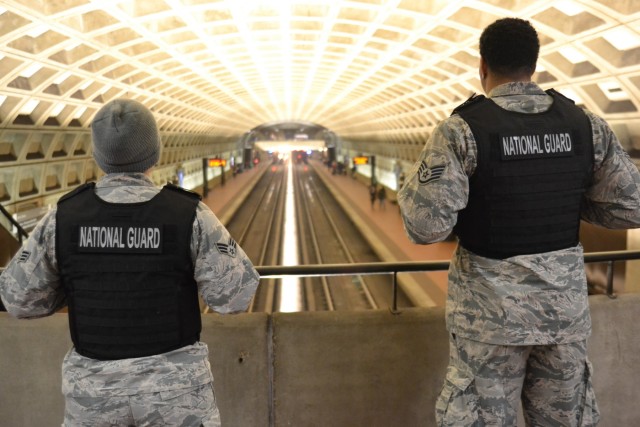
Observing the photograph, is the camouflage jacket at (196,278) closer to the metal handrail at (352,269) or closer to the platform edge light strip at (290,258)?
the metal handrail at (352,269)

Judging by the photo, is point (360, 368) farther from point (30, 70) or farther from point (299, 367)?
point (30, 70)

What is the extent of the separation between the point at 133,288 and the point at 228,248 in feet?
1.01

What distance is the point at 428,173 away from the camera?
1.69 m

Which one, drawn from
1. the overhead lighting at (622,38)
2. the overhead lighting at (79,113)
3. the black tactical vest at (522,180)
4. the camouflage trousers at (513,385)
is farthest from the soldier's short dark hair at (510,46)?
the overhead lighting at (79,113)

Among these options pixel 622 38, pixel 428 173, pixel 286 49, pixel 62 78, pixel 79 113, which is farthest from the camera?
pixel 79 113

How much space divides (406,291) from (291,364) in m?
9.26

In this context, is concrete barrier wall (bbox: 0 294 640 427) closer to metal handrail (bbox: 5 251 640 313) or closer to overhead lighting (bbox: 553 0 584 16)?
metal handrail (bbox: 5 251 640 313)

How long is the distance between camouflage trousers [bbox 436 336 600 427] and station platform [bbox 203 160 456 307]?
836 centimetres

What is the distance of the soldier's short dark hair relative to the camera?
172 centimetres

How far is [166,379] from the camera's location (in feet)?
5.15

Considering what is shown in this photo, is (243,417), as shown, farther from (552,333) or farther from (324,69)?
(324,69)

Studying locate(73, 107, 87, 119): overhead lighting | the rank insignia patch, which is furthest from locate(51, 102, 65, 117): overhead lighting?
the rank insignia patch

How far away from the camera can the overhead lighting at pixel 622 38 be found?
9.34 m

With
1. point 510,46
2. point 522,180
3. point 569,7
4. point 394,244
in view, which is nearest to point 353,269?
point 522,180
